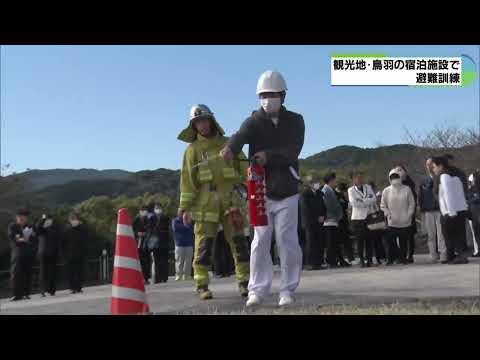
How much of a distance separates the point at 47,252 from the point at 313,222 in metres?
5.03

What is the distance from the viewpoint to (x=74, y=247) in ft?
41.1

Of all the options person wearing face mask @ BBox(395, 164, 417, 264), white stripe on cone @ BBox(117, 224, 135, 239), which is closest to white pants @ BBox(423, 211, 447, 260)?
person wearing face mask @ BBox(395, 164, 417, 264)

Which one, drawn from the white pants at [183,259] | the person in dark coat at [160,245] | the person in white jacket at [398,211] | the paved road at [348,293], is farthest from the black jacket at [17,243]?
the person in white jacket at [398,211]

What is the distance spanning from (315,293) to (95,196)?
29949mm

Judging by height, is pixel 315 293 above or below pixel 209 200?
below

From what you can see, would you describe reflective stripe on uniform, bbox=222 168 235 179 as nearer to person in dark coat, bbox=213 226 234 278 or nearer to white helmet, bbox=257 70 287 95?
white helmet, bbox=257 70 287 95

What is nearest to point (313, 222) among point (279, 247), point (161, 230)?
point (161, 230)

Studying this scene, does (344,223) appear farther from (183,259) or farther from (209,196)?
(209,196)

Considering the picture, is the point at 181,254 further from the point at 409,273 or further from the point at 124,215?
the point at 124,215

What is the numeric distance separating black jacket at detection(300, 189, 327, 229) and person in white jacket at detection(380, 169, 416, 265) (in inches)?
45.4

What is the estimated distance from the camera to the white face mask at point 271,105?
19.6ft

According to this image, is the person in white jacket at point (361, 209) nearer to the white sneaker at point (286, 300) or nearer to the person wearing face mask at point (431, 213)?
the person wearing face mask at point (431, 213)

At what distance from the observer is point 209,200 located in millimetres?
6719
